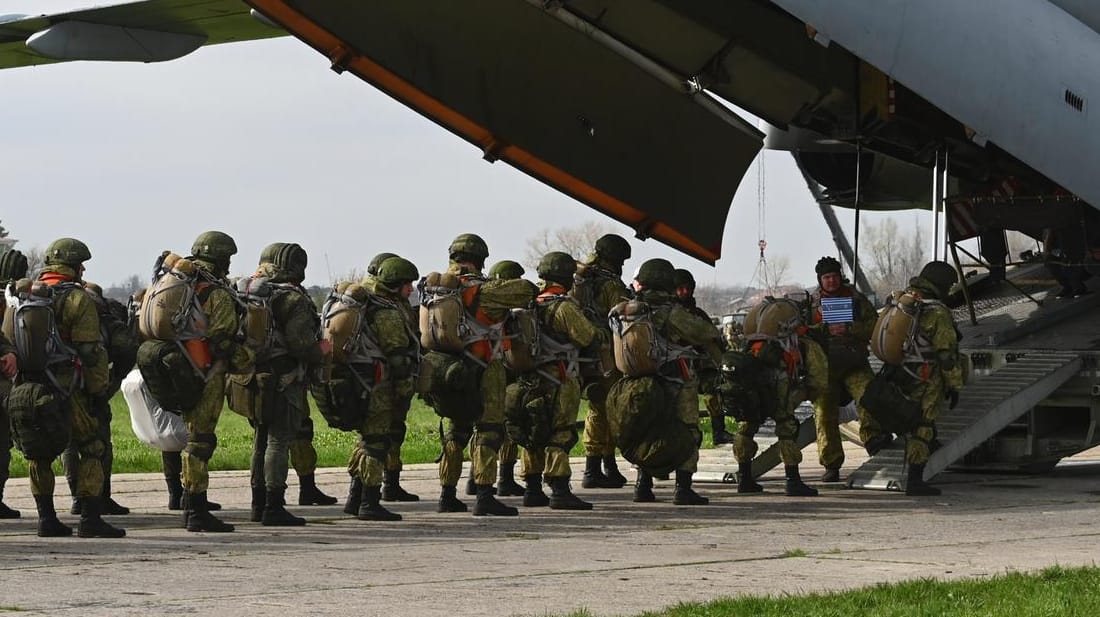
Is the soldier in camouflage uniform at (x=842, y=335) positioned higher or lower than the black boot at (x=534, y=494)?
higher

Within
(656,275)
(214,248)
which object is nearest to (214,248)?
(214,248)

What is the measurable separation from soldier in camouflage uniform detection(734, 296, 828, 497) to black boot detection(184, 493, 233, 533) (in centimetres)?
412

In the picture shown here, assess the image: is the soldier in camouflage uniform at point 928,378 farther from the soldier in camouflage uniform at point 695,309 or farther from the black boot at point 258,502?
the black boot at point 258,502

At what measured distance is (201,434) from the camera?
9.49 meters

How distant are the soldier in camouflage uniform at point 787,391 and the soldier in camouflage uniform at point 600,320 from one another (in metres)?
1.08

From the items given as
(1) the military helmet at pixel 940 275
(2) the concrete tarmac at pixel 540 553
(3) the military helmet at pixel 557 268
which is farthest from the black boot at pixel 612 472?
(1) the military helmet at pixel 940 275

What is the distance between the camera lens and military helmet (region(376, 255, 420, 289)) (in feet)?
34.6

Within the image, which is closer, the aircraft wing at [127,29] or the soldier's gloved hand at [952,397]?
the soldier's gloved hand at [952,397]

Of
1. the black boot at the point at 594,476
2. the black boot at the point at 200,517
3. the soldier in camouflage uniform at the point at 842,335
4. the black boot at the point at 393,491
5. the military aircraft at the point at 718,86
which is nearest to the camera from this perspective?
the black boot at the point at 200,517

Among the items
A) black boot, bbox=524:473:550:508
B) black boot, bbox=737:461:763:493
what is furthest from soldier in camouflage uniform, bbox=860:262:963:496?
black boot, bbox=524:473:550:508

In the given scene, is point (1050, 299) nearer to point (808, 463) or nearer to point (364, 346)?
point (808, 463)

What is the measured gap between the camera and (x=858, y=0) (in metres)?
10.1

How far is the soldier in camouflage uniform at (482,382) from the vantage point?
10.4 meters

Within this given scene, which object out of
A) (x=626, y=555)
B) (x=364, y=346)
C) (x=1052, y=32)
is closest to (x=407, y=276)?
(x=364, y=346)
